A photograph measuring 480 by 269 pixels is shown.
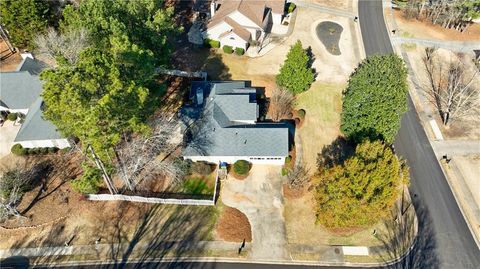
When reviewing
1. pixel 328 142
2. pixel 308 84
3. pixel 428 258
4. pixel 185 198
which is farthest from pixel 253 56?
pixel 428 258

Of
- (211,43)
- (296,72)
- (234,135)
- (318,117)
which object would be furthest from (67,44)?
(318,117)

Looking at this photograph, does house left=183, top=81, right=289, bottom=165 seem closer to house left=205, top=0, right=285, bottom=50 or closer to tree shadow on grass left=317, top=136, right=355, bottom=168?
tree shadow on grass left=317, top=136, right=355, bottom=168

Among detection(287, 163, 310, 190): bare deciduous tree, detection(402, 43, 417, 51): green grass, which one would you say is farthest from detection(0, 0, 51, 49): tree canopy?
detection(402, 43, 417, 51): green grass

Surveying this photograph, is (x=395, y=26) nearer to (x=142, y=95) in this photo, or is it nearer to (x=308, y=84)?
(x=308, y=84)

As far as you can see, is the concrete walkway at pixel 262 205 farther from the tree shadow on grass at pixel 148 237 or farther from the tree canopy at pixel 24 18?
the tree canopy at pixel 24 18

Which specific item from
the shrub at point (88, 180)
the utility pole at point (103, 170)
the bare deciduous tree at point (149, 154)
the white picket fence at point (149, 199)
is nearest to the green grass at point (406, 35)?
the bare deciduous tree at point (149, 154)

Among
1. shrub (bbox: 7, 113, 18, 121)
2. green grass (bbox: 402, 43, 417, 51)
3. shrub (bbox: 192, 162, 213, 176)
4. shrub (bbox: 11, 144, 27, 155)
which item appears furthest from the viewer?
green grass (bbox: 402, 43, 417, 51)

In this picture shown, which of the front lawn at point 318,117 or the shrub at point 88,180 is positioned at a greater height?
the shrub at point 88,180
